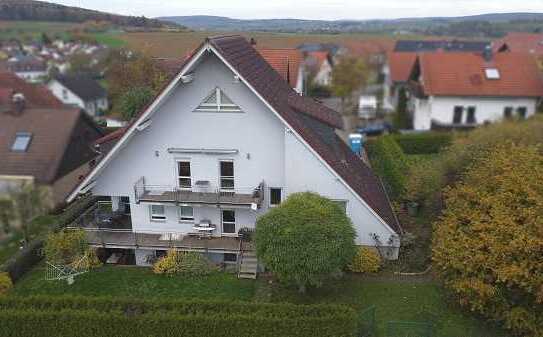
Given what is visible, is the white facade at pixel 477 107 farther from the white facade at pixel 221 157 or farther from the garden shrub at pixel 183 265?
the garden shrub at pixel 183 265

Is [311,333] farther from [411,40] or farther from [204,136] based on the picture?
[411,40]

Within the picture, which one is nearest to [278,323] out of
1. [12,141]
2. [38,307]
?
[38,307]

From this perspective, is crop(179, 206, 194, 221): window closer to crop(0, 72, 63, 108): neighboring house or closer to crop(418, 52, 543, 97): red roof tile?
crop(0, 72, 63, 108): neighboring house

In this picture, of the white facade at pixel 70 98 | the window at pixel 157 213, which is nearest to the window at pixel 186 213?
the window at pixel 157 213

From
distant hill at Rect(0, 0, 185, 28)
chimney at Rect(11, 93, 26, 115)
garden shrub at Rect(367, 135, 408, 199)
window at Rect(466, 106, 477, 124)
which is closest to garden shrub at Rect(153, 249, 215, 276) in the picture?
distant hill at Rect(0, 0, 185, 28)

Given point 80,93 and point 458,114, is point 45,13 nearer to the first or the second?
point 458,114
